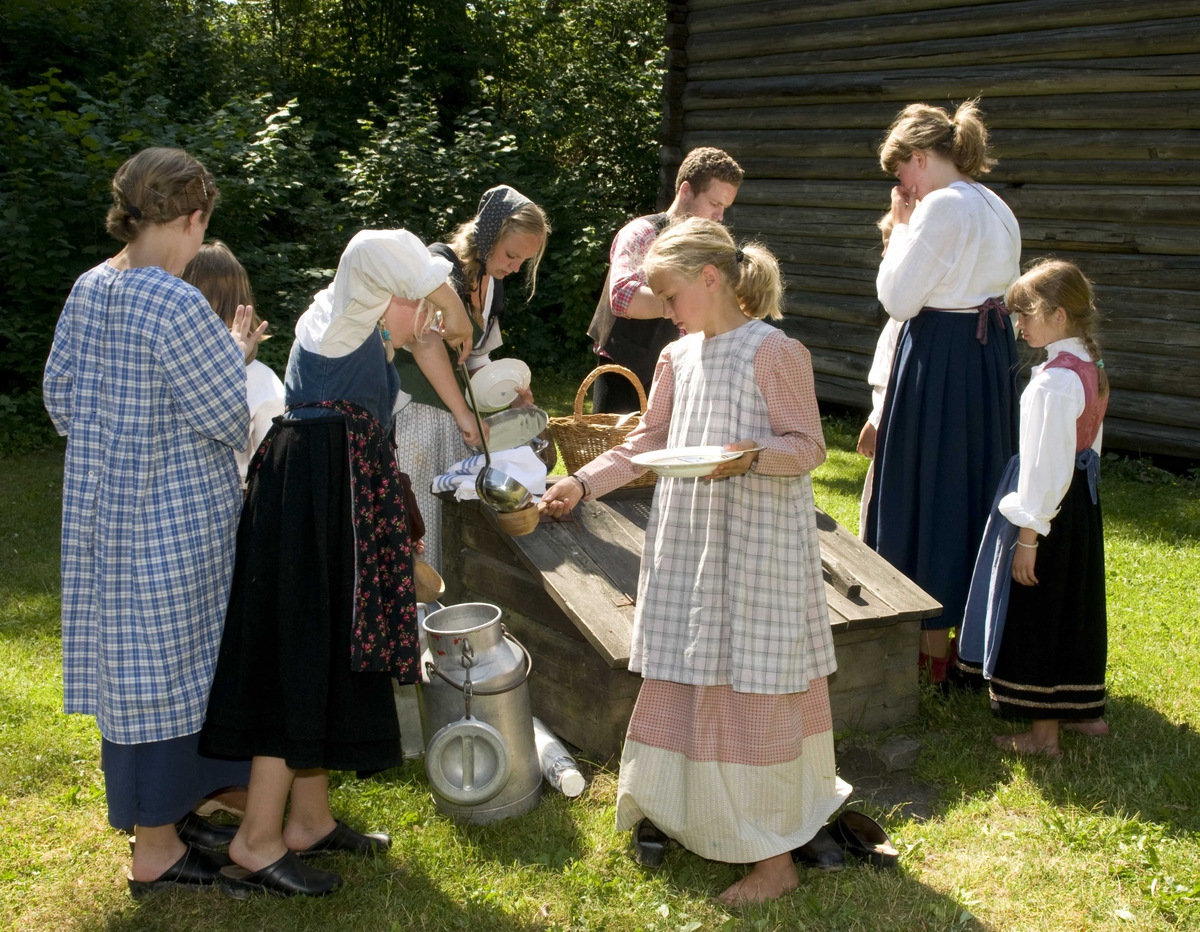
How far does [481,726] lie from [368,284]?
4.08 feet

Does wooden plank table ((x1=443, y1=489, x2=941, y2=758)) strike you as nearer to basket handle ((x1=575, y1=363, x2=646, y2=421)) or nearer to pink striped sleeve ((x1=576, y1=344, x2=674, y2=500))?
basket handle ((x1=575, y1=363, x2=646, y2=421))

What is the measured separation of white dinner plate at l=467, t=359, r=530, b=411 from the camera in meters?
3.97

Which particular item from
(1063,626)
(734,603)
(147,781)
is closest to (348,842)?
(147,781)

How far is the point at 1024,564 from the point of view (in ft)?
11.1

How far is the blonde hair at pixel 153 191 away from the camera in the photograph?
8.68 feet

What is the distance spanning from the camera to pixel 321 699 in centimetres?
270

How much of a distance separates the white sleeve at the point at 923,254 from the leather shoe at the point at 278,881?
2.55 m

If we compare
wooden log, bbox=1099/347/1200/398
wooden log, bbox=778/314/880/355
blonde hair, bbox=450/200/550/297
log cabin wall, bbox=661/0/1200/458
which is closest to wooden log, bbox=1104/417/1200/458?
log cabin wall, bbox=661/0/1200/458

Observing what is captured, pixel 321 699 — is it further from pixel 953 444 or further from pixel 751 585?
pixel 953 444

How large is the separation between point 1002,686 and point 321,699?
2119 millimetres

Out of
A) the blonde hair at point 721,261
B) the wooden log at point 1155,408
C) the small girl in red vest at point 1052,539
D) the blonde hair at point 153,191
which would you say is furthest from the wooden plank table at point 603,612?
the wooden log at point 1155,408

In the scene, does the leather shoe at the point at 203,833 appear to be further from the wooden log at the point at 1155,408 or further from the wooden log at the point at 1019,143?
the wooden log at the point at 1019,143

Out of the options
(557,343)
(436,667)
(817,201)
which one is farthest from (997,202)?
(557,343)

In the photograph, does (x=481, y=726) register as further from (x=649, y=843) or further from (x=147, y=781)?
(x=147, y=781)
